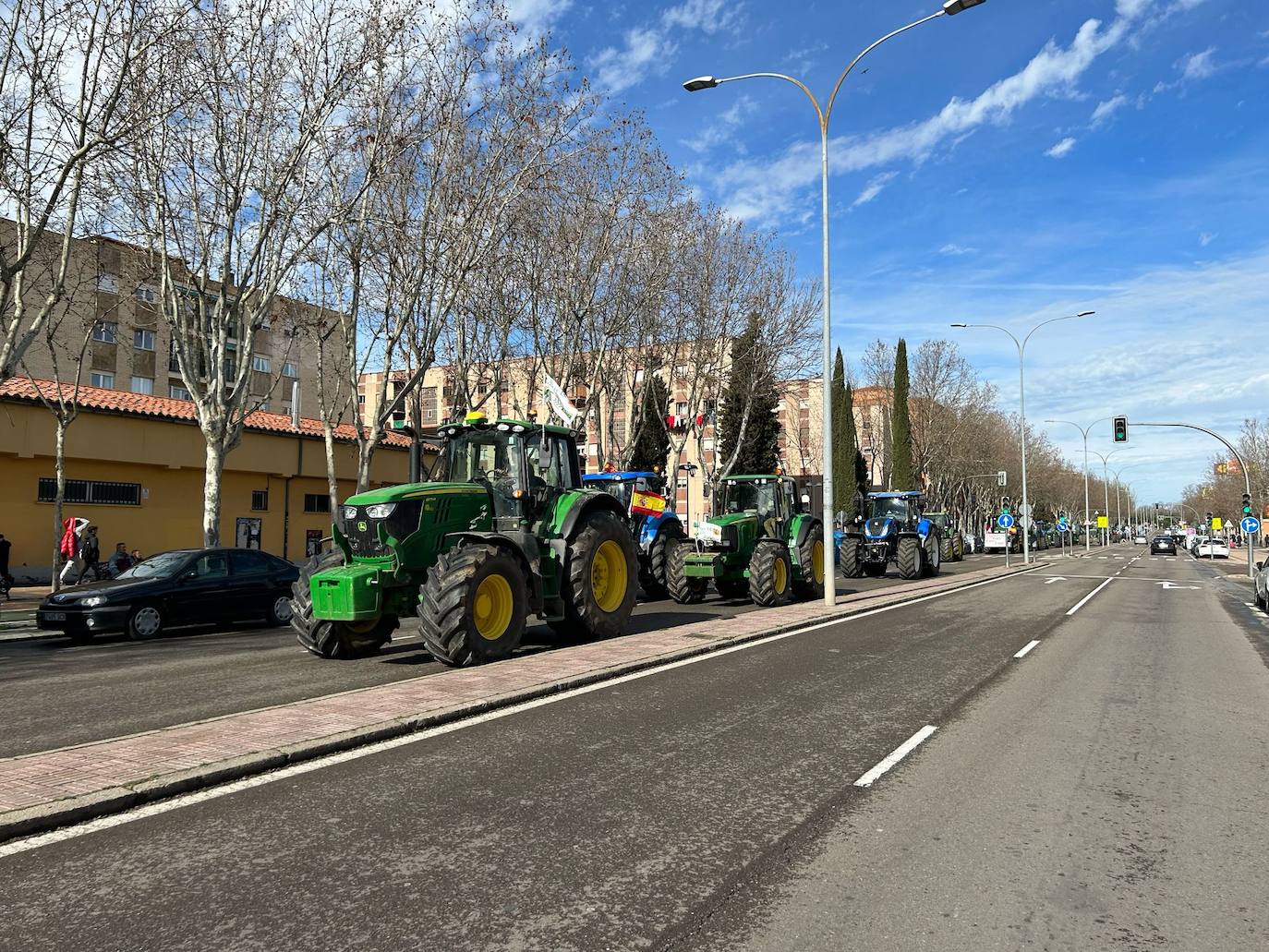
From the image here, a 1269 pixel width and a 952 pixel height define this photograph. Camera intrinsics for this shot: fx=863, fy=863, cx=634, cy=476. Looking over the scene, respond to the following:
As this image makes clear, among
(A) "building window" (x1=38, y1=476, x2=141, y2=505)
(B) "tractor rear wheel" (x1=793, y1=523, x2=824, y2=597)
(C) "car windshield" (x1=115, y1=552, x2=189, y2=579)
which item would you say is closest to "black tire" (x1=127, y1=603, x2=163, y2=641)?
(C) "car windshield" (x1=115, y1=552, x2=189, y2=579)

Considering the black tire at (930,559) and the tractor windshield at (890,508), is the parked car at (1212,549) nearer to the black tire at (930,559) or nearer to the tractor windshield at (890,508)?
the black tire at (930,559)

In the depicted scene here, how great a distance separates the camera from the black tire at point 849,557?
28.6 m

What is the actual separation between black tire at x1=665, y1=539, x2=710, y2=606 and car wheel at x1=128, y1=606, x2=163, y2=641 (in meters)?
9.10

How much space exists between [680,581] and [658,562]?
1.01 metres

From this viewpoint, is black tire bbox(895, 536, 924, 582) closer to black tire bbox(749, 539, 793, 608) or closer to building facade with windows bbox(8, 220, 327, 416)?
black tire bbox(749, 539, 793, 608)

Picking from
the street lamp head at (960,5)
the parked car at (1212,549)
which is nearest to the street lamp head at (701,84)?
the street lamp head at (960,5)

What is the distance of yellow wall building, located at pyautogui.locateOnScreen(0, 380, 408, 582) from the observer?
2353cm

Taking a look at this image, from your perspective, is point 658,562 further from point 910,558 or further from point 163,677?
point 910,558

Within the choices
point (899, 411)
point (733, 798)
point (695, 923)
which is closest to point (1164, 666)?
point (733, 798)

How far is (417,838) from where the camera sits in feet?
14.1

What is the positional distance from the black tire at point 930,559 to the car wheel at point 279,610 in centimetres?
2082

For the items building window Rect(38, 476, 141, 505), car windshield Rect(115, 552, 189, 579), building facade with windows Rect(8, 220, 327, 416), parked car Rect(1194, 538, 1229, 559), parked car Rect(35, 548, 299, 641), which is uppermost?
building facade with windows Rect(8, 220, 327, 416)

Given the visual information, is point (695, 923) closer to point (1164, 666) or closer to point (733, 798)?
point (733, 798)

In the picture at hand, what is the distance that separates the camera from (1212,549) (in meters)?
58.8
